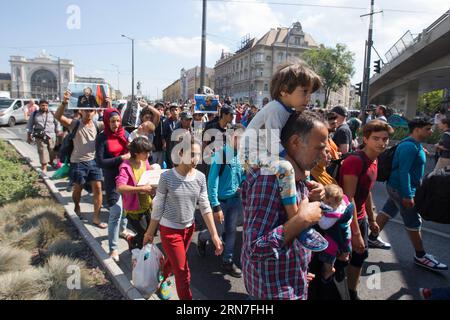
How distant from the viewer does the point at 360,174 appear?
3.04m

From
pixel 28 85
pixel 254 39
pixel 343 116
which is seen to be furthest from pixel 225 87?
pixel 343 116

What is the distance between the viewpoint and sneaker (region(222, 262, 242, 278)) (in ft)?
13.0

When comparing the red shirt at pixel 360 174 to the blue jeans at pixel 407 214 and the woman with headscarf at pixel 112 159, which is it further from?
the woman with headscarf at pixel 112 159

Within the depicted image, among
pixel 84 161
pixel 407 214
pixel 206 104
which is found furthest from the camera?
pixel 206 104

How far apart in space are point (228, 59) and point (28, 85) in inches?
2310

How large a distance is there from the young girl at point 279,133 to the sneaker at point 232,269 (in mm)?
2437

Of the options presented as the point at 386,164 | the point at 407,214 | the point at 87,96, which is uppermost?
the point at 87,96

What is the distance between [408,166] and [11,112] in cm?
2622

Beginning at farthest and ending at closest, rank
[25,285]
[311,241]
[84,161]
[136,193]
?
[84,161] → [136,193] → [25,285] → [311,241]

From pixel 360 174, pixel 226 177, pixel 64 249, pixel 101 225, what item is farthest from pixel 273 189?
pixel 101 225

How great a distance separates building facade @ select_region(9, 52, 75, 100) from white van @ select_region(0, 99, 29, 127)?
223 feet

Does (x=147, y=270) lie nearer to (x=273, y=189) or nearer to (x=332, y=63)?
(x=273, y=189)

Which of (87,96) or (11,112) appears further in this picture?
(11,112)

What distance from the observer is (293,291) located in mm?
1705
